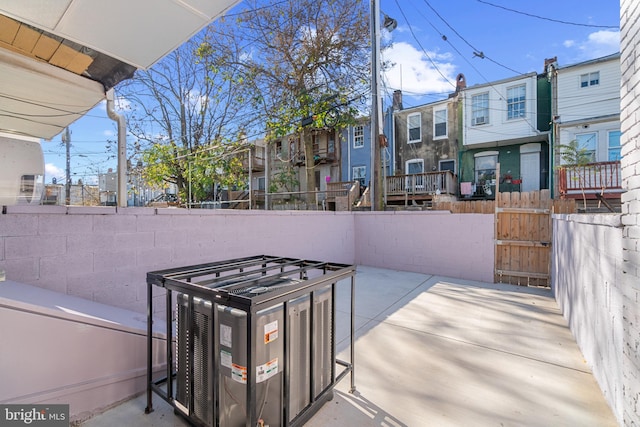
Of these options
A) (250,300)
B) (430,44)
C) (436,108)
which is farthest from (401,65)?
(250,300)

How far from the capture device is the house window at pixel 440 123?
41.3ft

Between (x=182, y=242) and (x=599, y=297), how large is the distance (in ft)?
11.7

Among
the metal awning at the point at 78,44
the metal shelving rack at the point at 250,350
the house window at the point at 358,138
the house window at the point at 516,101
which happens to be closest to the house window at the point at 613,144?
the house window at the point at 516,101

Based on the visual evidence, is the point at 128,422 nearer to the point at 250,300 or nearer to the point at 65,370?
the point at 65,370

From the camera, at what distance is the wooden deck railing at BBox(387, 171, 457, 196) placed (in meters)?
10.8

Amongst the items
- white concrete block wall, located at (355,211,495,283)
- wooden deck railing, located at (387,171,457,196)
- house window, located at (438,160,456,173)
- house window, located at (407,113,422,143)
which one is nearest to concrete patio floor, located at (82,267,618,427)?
white concrete block wall, located at (355,211,495,283)

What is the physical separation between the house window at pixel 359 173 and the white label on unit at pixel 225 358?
509 inches

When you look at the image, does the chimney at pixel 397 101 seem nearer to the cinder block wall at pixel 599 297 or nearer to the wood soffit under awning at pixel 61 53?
the cinder block wall at pixel 599 297

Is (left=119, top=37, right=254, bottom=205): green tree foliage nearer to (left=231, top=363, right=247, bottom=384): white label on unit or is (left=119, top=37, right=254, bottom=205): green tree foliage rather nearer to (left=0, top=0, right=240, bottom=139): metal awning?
(left=0, top=0, right=240, bottom=139): metal awning

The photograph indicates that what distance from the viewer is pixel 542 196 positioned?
481 centimetres

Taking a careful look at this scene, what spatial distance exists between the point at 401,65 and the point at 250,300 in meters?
11.6

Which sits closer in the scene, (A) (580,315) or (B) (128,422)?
(B) (128,422)

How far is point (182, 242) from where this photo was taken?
3012 millimetres

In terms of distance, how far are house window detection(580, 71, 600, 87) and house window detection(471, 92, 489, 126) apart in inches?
112
